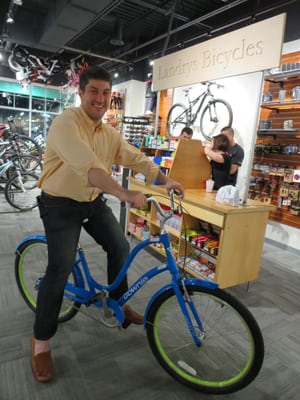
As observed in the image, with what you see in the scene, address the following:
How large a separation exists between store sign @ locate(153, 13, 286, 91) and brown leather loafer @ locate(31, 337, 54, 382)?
2780mm

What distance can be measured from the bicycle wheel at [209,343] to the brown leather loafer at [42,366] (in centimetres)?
59

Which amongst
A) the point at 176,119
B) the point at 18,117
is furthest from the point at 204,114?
the point at 18,117

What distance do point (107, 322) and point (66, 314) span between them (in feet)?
1.07

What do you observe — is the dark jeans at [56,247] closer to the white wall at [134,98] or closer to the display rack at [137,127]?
the display rack at [137,127]

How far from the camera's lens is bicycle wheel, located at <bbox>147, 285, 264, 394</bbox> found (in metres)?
1.46

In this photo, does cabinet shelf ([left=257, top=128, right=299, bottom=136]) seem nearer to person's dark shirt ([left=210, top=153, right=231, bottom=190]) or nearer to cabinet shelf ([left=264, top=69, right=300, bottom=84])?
cabinet shelf ([left=264, top=69, right=300, bottom=84])

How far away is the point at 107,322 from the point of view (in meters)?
2.00

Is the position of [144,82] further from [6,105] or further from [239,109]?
[6,105]

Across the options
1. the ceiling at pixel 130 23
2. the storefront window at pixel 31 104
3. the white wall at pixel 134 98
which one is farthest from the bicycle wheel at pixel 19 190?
the storefront window at pixel 31 104

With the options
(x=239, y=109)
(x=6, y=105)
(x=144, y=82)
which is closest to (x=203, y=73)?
(x=239, y=109)

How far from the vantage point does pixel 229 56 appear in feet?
9.53

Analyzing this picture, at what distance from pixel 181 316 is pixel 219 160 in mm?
2033

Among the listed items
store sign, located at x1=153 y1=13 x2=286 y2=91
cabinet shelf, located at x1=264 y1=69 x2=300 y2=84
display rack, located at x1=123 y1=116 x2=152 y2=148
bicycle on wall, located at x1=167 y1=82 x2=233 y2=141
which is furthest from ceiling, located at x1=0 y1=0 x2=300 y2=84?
display rack, located at x1=123 y1=116 x2=152 y2=148

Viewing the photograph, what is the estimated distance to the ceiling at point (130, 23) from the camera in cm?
487
